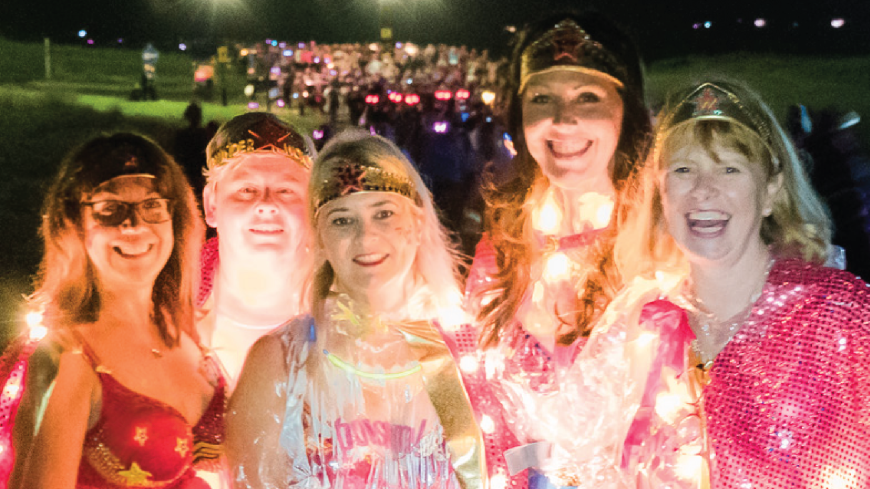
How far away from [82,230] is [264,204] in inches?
27.0

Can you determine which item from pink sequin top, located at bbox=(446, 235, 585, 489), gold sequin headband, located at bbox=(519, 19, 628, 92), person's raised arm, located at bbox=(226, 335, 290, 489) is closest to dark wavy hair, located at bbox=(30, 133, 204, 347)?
person's raised arm, located at bbox=(226, 335, 290, 489)

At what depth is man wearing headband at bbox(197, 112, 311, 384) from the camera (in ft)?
9.84

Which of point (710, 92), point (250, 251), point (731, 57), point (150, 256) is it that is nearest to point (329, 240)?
point (250, 251)

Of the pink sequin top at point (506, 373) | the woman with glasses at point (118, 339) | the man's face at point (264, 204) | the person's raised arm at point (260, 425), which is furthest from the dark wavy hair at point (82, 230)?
the pink sequin top at point (506, 373)

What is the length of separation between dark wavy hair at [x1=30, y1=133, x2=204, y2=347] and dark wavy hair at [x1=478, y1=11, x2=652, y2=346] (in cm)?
126

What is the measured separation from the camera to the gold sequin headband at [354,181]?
267 cm

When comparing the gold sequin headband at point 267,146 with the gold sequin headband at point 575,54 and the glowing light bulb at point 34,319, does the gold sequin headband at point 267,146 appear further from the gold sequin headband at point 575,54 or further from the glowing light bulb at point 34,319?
the gold sequin headband at point 575,54

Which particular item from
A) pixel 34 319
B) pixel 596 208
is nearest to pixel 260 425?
pixel 34 319

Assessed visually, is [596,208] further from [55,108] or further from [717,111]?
[55,108]

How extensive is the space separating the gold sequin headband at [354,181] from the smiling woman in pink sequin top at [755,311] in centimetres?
98

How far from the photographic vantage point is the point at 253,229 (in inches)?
118

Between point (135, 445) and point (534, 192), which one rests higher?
point (534, 192)

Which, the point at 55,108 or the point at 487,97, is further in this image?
the point at 55,108

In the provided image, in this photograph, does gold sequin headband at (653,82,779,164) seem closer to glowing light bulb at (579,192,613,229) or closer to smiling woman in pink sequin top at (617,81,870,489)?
smiling woman in pink sequin top at (617,81,870,489)
